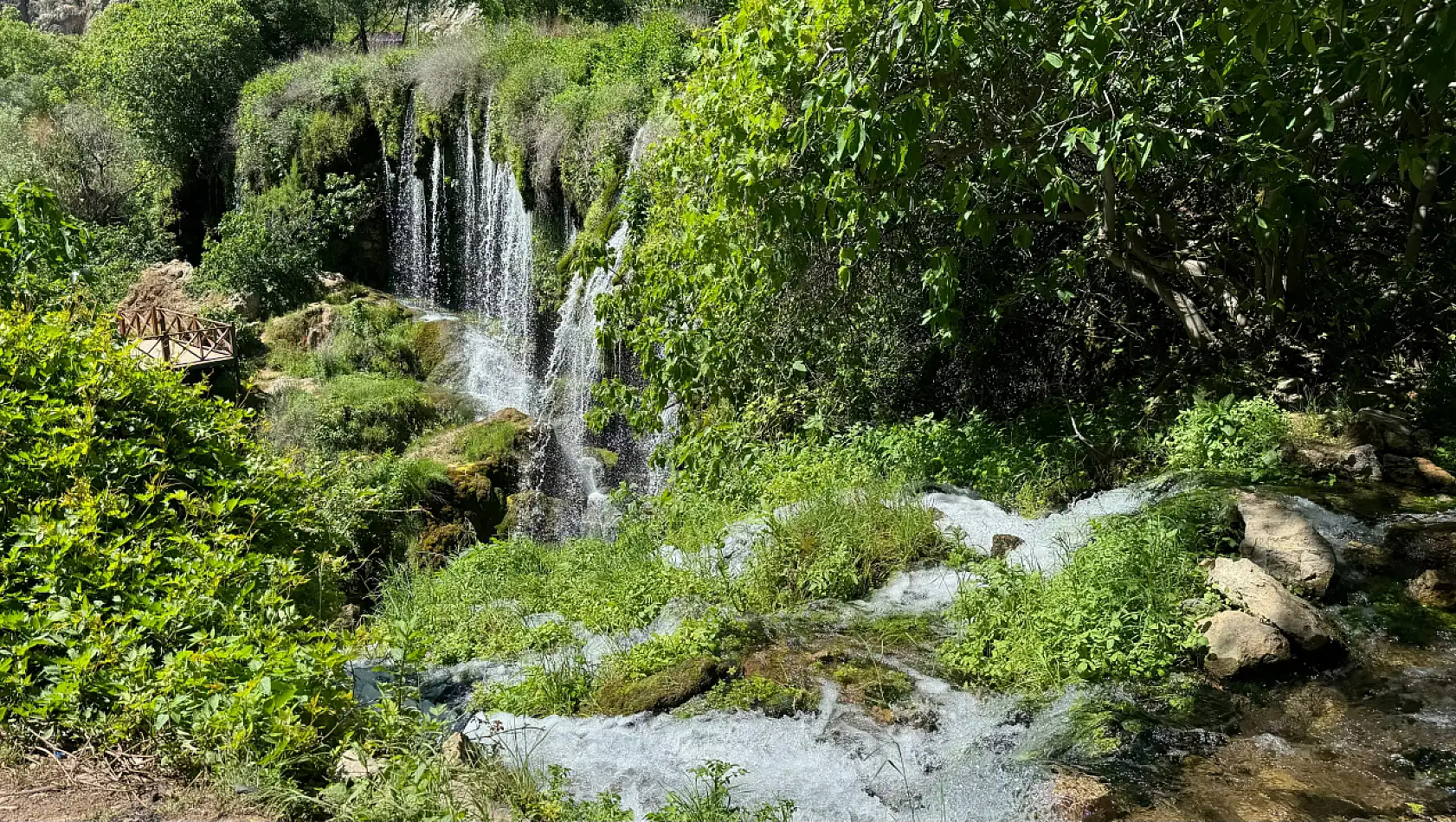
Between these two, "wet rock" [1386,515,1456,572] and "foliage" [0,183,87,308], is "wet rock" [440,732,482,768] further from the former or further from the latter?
"wet rock" [1386,515,1456,572]

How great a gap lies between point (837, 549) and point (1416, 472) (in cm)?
422

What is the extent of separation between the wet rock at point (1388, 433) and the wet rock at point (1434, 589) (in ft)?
5.93

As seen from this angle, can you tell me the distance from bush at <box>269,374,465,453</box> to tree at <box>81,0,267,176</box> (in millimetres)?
13065

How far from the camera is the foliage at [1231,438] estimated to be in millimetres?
6938

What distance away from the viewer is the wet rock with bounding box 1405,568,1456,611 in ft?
17.3

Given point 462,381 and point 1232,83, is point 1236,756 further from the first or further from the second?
point 462,381

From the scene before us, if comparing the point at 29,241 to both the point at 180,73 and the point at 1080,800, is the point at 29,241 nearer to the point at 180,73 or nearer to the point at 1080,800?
the point at 1080,800

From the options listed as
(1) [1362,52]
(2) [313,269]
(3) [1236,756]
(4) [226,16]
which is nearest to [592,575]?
(3) [1236,756]

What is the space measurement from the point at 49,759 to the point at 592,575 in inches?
161

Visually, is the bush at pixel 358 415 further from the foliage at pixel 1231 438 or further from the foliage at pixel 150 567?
the foliage at pixel 1231 438

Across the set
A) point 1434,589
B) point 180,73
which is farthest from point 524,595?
point 180,73

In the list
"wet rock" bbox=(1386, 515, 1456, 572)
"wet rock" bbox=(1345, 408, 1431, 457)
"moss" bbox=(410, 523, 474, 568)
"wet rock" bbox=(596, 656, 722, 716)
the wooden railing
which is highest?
"wet rock" bbox=(1345, 408, 1431, 457)

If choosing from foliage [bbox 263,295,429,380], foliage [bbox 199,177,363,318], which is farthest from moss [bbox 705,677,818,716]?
foliage [bbox 199,177,363,318]

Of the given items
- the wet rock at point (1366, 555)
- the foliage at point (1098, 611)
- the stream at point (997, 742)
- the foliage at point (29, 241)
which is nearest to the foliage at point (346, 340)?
the foliage at point (29, 241)
